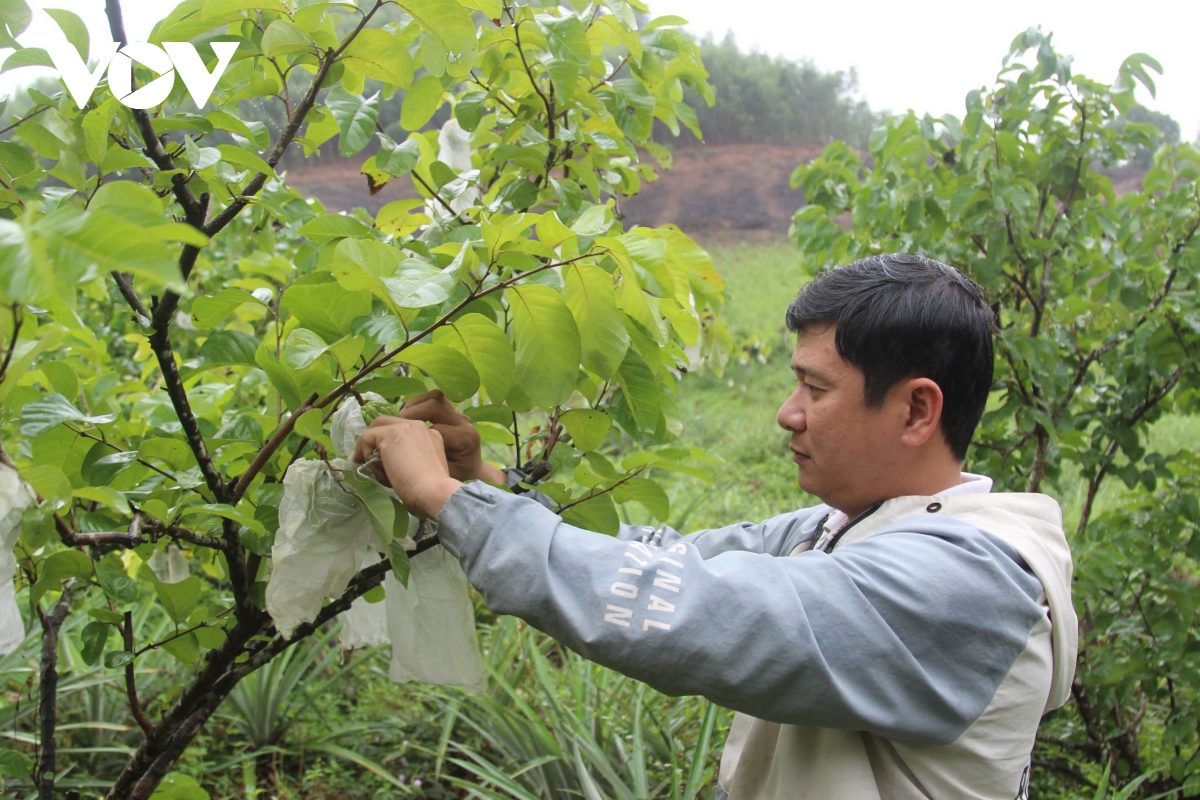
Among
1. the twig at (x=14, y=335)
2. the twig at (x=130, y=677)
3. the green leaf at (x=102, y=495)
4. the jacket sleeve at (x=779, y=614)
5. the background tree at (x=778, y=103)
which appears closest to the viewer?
the twig at (x=14, y=335)

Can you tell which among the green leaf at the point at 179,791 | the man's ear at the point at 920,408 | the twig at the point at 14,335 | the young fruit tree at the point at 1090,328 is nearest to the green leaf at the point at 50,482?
the twig at the point at 14,335

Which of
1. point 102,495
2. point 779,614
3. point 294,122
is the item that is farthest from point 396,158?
point 779,614

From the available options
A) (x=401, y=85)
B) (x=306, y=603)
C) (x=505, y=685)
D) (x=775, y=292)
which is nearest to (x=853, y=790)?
(x=306, y=603)

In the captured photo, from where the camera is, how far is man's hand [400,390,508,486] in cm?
101

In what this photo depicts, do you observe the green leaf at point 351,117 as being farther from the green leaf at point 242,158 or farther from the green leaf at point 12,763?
the green leaf at point 12,763

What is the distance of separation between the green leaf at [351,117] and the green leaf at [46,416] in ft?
1.36

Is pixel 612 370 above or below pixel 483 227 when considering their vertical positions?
below

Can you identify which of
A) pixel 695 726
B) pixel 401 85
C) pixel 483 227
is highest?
pixel 401 85

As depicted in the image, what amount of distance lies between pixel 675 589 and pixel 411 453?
0.97 ft

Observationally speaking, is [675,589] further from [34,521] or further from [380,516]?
[34,521]

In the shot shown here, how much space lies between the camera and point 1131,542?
1999 millimetres

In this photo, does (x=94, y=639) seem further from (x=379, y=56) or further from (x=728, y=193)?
(x=728, y=193)

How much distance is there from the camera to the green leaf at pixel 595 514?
1078 millimetres

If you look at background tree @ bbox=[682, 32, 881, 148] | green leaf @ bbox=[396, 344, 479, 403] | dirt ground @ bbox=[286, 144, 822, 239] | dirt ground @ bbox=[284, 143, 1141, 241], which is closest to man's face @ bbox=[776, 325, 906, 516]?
green leaf @ bbox=[396, 344, 479, 403]
